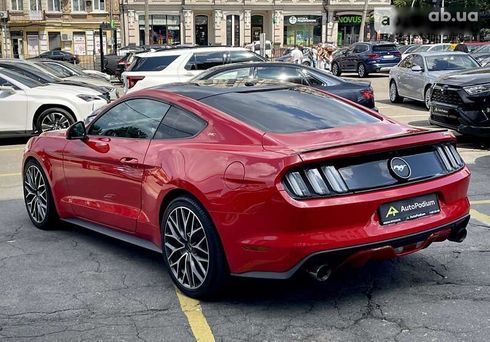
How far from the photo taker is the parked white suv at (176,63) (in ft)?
49.1

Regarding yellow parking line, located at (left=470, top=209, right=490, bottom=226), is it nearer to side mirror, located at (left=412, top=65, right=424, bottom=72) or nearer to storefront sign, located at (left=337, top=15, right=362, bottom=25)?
side mirror, located at (left=412, top=65, right=424, bottom=72)

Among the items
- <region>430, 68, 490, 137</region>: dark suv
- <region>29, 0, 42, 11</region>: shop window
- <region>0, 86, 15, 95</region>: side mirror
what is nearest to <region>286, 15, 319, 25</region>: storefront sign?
<region>29, 0, 42, 11</region>: shop window

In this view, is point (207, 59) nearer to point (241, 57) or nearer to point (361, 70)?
point (241, 57)

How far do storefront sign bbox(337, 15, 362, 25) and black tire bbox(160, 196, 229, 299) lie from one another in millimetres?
71410

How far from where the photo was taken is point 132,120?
5324mm

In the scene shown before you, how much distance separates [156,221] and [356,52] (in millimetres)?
28000

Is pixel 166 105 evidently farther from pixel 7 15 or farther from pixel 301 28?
pixel 301 28

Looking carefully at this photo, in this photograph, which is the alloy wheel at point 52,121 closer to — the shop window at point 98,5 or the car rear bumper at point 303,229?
the car rear bumper at point 303,229

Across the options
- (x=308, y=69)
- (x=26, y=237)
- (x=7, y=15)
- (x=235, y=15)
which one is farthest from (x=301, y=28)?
(x=26, y=237)

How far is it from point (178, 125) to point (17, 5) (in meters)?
62.8

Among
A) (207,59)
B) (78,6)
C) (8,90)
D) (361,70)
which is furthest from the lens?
(78,6)

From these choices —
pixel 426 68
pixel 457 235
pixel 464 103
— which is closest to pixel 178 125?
pixel 457 235

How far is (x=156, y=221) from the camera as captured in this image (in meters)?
4.77

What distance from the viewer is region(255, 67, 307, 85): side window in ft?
38.4
